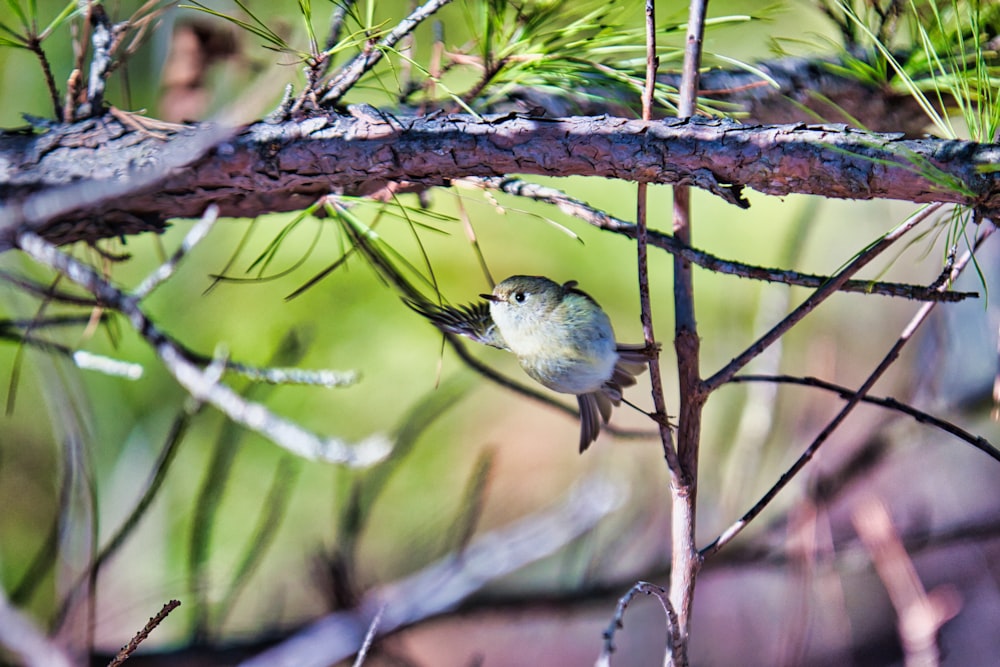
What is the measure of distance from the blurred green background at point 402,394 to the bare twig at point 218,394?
962 mm

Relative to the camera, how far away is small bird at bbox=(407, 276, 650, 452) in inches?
24.9

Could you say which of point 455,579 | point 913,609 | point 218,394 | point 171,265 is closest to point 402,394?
point 455,579

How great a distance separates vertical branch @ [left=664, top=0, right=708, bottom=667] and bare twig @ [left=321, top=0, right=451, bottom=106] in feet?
0.62

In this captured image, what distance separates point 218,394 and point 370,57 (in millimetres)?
299

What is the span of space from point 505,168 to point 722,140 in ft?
0.50

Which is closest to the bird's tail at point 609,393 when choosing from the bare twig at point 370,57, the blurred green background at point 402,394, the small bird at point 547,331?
the small bird at point 547,331

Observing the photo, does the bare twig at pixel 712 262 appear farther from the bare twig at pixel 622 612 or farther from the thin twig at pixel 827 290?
the bare twig at pixel 622 612

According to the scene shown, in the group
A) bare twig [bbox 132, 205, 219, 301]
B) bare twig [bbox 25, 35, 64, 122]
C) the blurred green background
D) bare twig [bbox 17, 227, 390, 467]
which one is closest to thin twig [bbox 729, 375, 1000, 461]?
bare twig [bbox 17, 227, 390, 467]

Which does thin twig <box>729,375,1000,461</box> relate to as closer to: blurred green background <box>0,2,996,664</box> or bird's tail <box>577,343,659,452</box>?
bird's tail <box>577,343,659,452</box>

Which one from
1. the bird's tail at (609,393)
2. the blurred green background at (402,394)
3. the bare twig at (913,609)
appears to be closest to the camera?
the bird's tail at (609,393)

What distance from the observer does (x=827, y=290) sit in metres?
0.52

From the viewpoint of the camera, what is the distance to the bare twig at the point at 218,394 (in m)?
0.43

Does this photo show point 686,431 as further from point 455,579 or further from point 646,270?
point 455,579

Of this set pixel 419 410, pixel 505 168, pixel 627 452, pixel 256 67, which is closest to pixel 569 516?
pixel 419 410
